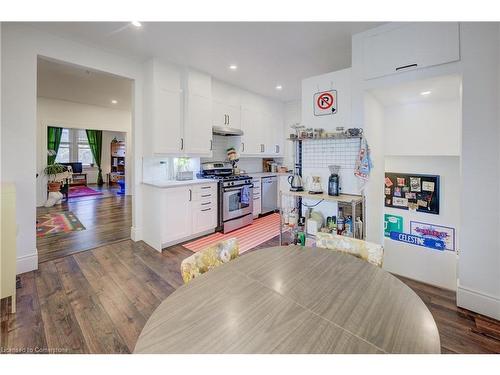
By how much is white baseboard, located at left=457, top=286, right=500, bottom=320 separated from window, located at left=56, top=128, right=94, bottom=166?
1190 centimetres

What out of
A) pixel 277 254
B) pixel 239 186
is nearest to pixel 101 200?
pixel 239 186

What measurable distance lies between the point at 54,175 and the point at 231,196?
197 inches

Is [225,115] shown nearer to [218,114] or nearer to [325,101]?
[218,114]

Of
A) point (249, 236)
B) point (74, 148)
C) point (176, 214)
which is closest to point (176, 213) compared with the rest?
point (176, 214)

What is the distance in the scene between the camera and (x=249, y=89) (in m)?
4.70

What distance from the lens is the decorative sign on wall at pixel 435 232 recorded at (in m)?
2.68

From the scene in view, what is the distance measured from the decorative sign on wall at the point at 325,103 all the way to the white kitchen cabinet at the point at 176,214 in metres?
2.03

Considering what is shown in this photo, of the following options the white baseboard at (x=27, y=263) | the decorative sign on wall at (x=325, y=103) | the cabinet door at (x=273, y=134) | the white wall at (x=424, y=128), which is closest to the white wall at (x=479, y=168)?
the white wall at (x=424, y=128)

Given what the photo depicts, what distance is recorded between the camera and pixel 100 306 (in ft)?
6.43

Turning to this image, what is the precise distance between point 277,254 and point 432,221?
238 cm

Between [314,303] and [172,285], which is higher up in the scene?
[314,303]

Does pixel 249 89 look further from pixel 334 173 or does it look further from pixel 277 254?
pixel 277 254

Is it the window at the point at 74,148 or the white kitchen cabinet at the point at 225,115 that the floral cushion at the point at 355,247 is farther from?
the window at the point at 74,148

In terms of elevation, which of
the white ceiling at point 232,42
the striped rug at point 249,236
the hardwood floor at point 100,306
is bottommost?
the hardwood floor at point 100,306
